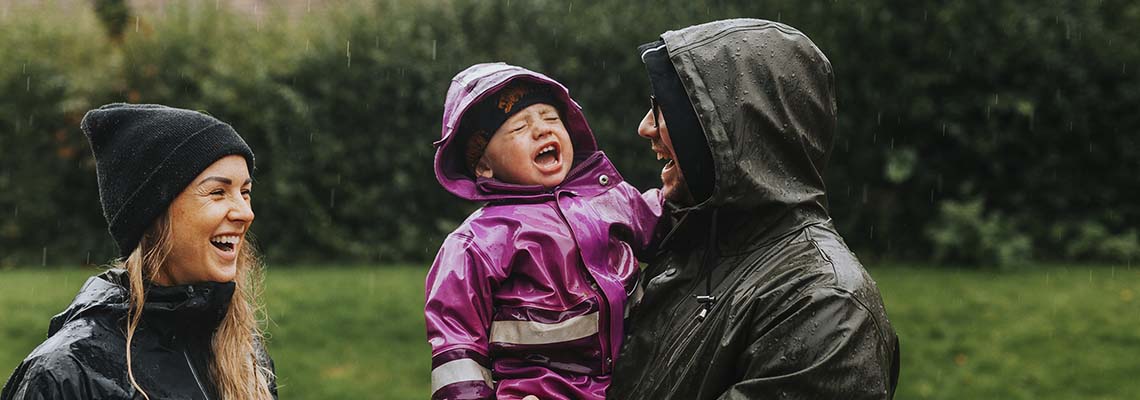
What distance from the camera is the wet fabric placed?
303 centimetres

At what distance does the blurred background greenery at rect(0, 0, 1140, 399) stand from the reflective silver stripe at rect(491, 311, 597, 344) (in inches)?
213

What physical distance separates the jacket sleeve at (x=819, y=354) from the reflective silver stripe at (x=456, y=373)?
2.42 feet

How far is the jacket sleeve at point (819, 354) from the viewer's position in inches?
114

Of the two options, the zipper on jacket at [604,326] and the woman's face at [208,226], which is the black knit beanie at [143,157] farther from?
the zipper on jacket at [604,326]

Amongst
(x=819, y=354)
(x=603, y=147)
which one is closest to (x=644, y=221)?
(x=819, y=354)

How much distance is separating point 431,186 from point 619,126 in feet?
6.70

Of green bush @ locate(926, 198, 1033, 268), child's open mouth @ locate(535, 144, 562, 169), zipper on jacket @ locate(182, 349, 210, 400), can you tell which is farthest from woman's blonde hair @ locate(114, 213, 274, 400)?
green bush @ locate(926, 198, 1033, 268)

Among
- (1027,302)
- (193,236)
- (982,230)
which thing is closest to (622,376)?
(193,236)

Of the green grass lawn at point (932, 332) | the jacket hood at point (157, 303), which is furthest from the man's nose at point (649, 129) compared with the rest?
the green grass lawn at point (932, 332)

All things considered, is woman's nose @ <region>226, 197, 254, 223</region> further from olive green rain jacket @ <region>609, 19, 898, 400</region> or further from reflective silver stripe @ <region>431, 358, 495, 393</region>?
olive green rain jacket @ <region>609, 19, 898, 400</region>

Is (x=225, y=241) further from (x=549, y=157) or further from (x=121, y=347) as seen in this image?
(x=549, y=157)

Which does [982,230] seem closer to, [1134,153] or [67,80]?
[1134,153]

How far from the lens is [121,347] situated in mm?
3193

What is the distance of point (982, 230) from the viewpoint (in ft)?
36.0
